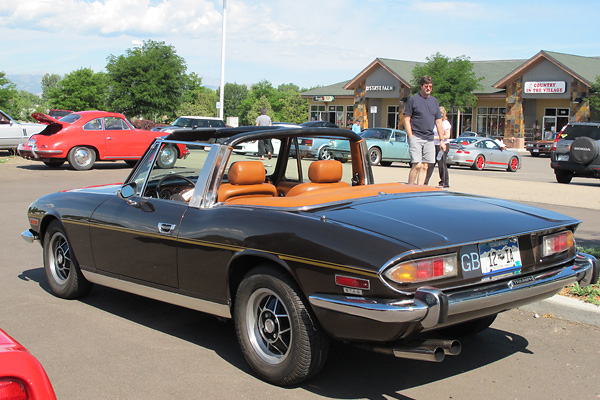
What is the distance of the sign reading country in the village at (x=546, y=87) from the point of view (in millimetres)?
43531

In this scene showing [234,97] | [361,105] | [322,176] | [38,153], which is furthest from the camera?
[234,97]

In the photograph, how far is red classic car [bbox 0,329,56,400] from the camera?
188 centimetres

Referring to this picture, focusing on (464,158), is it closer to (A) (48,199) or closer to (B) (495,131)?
(A) (48,199)

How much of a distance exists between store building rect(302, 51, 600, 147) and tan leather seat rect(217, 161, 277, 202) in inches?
1539

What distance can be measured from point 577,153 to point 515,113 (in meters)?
31.5

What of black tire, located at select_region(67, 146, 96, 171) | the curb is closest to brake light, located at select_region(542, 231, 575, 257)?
the curb

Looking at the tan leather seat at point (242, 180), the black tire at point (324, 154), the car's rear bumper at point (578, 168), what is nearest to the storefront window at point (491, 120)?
the car's rear bumper at point (578, 168)

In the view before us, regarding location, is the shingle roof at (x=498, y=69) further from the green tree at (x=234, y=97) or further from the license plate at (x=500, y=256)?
the green tree at (x=234, y=97)

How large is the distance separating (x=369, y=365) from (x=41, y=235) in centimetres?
334

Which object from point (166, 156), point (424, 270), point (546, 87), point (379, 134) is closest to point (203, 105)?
point (546, 87)

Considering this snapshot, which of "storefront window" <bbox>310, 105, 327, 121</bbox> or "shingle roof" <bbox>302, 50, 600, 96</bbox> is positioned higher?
"shingle roof" <bbox>302, 50, 600, 96</bbox>

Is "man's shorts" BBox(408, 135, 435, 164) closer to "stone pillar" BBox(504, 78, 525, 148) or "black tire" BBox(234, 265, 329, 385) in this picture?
"black tire" BBox(234, 265, 329, 385)

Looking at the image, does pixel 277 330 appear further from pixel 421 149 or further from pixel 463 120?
pixel 463 120

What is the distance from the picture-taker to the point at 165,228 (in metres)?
4.43
